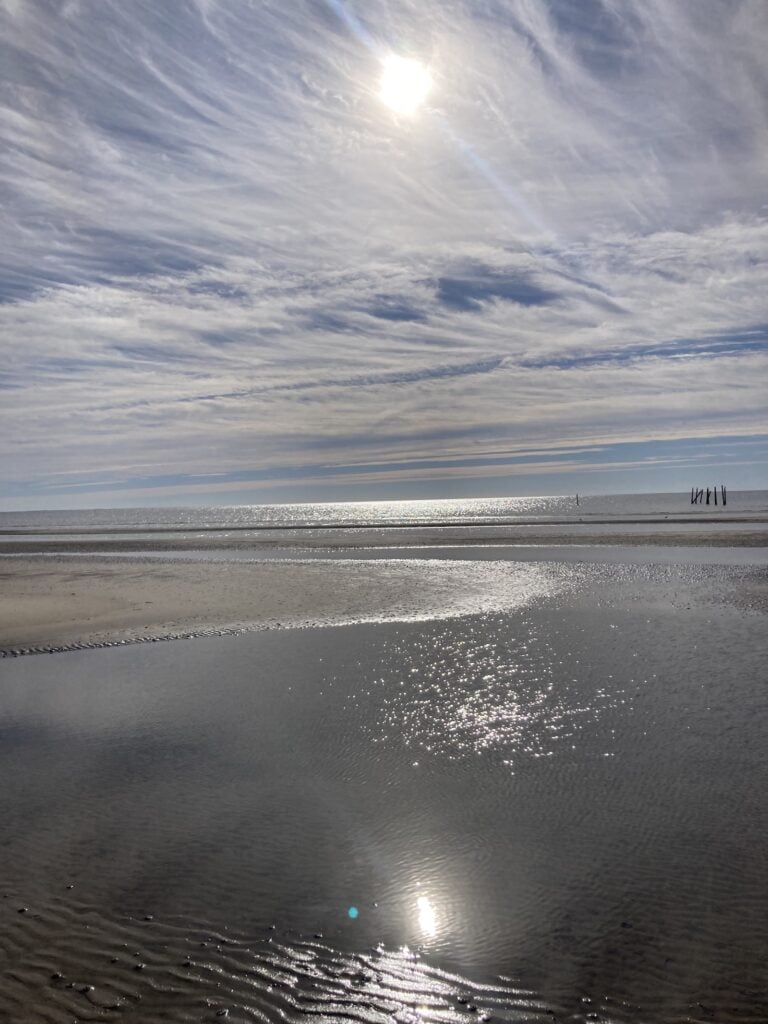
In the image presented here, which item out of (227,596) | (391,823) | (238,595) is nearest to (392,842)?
(391,823)

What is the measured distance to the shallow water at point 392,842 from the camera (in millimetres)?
5512

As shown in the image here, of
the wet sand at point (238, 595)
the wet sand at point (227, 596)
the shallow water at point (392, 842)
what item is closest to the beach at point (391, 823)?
the shallow water at point (392, 842)

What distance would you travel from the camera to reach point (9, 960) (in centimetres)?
583

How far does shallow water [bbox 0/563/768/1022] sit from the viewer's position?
5512mm

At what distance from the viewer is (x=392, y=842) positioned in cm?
774

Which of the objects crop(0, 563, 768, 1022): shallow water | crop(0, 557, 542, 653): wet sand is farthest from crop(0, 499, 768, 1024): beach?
crop(0, 557, 542, 653): wet sand

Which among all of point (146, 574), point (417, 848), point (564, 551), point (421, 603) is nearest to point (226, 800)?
point (417, 848)

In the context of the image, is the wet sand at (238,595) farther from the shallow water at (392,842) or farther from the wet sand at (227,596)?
the shallow water at (392,842)

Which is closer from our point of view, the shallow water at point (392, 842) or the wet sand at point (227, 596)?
the shallow water at point (392, 842)

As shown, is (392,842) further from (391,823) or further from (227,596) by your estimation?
(227,596)

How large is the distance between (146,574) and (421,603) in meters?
17.0

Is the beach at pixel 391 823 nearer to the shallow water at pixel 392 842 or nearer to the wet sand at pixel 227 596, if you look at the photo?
the shallow water at pixel 392 842

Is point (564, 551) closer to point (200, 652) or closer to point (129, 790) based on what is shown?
point (200, 652)

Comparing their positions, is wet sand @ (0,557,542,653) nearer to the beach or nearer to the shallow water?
the beach
